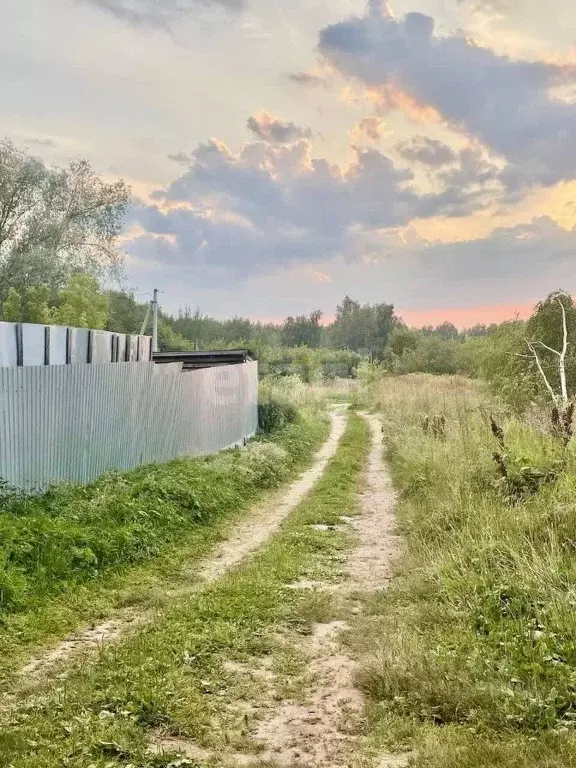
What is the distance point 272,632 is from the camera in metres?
5.52

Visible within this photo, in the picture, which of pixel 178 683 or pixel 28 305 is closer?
pixel 178 683

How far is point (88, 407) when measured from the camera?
10.4 meters

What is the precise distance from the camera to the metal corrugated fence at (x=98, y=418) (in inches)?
342

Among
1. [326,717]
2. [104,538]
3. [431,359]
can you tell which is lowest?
[326,717]

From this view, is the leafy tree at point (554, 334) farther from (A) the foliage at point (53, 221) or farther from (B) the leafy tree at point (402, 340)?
(B) the leafy tree at point (402, 340)

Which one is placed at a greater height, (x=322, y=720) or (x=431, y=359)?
(x=431, y=359)

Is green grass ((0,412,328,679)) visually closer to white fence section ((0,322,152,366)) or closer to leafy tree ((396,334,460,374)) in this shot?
white fence section ((0,322,152,366))

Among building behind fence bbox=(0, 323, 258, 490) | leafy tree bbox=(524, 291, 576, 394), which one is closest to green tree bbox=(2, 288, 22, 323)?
building behind fence bbox=(0, 323, 258, 490)

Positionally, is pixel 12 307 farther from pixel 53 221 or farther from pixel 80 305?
pixel 53 221

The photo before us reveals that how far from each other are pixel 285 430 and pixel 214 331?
65.6 meters

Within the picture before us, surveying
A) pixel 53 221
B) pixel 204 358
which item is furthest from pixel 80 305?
pixel 204 358

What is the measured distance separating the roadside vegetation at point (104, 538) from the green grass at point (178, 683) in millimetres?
873

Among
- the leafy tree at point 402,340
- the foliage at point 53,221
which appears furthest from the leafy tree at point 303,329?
the foliage at point 53,221

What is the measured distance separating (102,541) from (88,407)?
3.53 m
